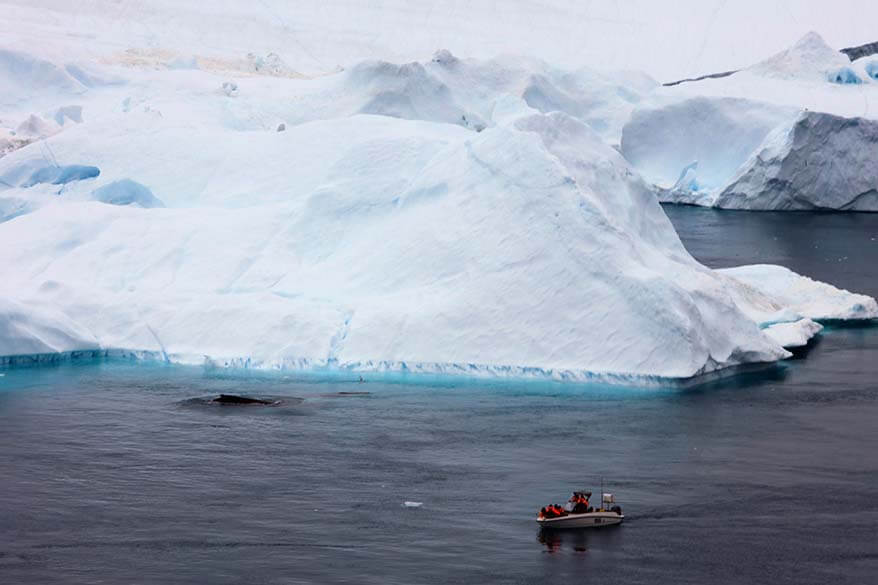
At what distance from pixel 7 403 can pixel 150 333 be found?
122 inches

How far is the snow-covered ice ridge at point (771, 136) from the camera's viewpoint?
4166 centimetres

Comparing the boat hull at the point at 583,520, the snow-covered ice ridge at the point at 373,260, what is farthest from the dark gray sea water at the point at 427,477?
the snow-covered ice ridge at the point at 373,260

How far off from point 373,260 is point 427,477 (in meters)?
7.39

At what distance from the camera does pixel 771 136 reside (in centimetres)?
4191

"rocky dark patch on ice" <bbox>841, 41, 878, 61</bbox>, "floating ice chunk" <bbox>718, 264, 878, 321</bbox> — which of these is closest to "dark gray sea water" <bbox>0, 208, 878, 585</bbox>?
"floating ice chunk" <bbox>718, 264, 878, 321</bbox>

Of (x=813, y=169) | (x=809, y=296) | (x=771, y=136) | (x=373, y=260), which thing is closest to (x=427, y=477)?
(x=373, y=260)

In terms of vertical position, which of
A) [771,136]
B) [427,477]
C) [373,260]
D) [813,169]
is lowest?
[427,477]

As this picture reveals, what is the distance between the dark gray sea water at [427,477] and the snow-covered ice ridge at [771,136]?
62.0ft

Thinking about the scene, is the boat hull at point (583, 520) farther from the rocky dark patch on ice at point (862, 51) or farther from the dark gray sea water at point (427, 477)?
the rocky dark patch on ice at point (862, 51)

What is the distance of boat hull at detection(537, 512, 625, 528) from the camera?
16.0m

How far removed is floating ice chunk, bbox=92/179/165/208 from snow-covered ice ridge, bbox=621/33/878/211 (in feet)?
62.7

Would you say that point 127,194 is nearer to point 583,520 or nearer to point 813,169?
point 583,520

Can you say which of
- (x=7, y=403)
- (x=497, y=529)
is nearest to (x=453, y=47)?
(x=7, y=403)

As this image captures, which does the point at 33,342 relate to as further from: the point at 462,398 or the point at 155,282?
the point at 462,398
